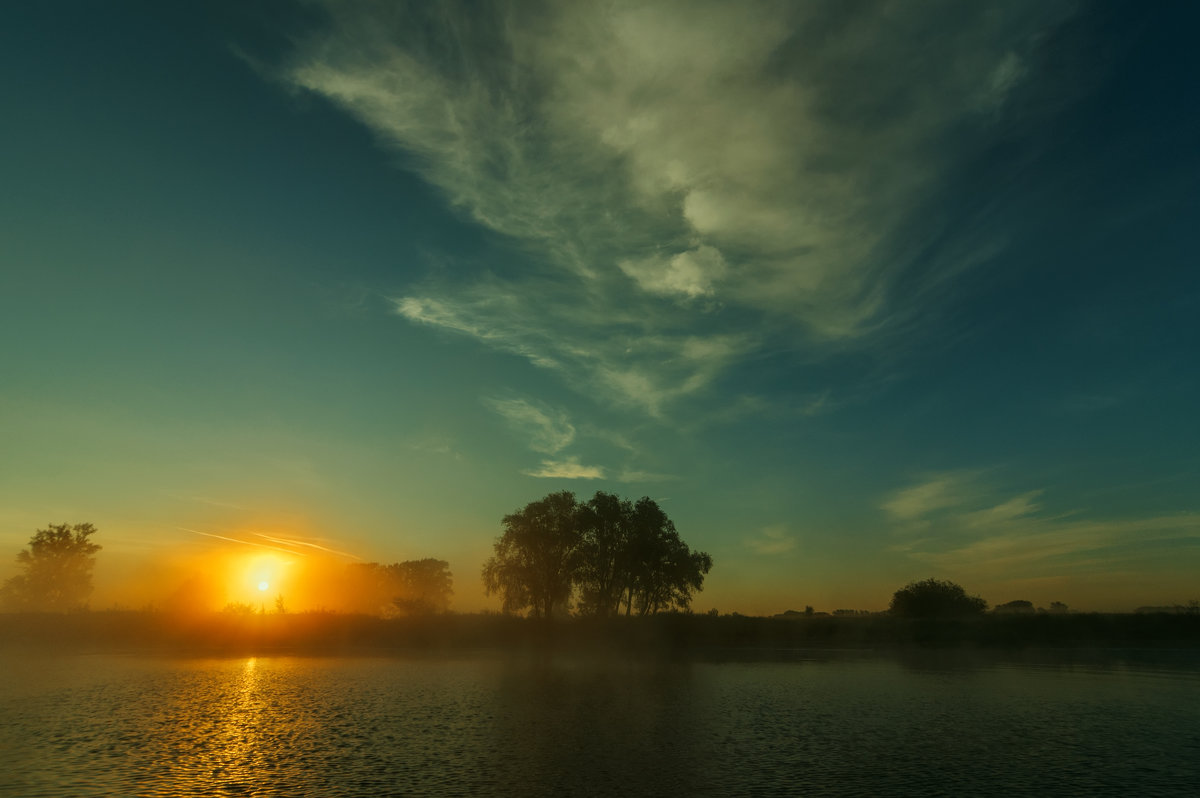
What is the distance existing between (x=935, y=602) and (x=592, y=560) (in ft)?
197

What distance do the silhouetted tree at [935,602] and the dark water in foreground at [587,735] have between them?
64.5 m

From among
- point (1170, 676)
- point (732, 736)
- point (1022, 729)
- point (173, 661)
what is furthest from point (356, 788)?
point (1170, 676)

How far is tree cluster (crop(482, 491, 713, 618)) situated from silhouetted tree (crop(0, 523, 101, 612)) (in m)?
93.1

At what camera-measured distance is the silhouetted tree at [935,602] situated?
11438 centimetres

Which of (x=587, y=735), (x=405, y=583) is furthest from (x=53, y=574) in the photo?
(x=587, y=735)

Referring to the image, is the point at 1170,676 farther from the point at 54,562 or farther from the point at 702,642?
the point at 54,562

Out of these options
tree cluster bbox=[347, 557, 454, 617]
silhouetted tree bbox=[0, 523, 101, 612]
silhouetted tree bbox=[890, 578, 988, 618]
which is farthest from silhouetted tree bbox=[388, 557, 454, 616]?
silhouetted tree bbox=[890, 578, 988, 618]

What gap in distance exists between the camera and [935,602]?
115 meters

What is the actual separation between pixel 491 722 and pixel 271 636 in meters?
71.3

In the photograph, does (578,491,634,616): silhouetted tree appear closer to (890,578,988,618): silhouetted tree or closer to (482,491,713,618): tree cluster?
(482,491,713,618): tree cluster

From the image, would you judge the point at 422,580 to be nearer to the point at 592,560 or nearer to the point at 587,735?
the point at 592,560

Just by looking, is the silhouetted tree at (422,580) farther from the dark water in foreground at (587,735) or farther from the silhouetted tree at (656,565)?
the dark water in foreground at (587,735)

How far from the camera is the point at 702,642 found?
95438 millimetres

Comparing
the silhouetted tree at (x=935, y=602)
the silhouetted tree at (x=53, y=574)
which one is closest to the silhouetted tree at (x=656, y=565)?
the silhouetted tree at (x=935, y=602)
